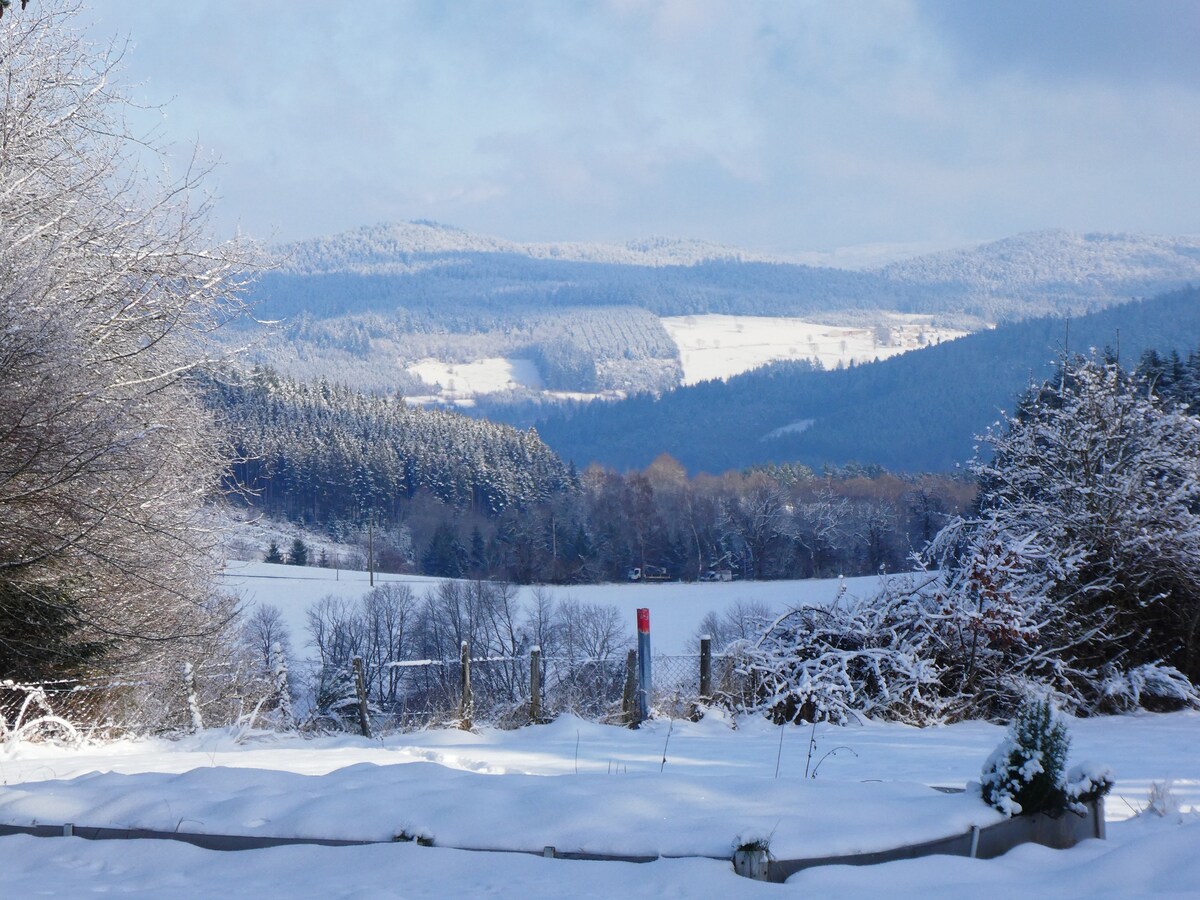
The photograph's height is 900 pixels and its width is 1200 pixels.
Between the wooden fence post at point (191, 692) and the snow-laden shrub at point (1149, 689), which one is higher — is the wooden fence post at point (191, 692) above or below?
below

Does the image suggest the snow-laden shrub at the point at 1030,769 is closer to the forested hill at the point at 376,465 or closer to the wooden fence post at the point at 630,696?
the wooden fence post at the point at 630,696

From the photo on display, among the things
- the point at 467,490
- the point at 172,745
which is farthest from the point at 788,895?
the point at 467,490

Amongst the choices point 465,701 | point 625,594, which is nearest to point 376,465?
point 625,594

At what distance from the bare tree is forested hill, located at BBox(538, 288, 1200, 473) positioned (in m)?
121

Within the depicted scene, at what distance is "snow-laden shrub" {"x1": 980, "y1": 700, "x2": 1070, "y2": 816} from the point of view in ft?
15.0

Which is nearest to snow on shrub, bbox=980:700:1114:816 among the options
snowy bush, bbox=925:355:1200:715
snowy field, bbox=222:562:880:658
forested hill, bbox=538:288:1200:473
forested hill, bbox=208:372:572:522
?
snowy bush, bbox=925:355:1200:715

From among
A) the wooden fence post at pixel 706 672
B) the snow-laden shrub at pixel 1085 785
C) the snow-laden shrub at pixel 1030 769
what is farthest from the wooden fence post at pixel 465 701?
the snow-laden shrub at pixel 1085 785

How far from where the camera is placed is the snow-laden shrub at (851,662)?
477 inches

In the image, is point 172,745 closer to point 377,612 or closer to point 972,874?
point 972,874

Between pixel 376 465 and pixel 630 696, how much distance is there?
305 feet

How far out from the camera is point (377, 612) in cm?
5144

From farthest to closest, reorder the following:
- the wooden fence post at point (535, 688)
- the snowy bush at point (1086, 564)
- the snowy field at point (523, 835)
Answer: the wooden fence post at point (535, 688), the snowy bush at point (1086, 564), the snowy field at point (523, 835)

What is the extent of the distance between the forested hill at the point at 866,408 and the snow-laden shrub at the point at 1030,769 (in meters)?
125

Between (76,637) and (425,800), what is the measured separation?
787 cm
